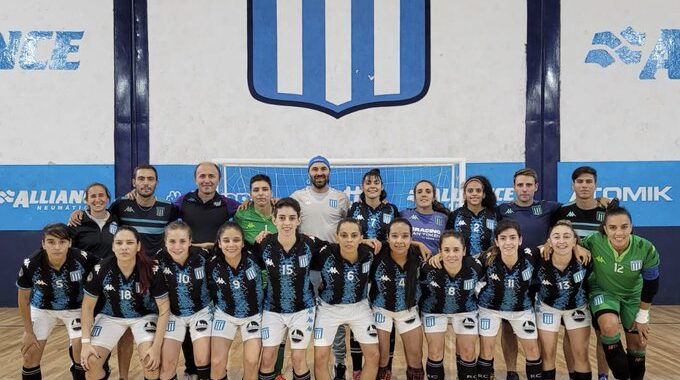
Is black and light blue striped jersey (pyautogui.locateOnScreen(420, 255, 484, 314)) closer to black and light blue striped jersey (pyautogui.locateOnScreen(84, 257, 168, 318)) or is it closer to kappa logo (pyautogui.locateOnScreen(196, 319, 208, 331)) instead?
kappa logo (pyautogui.locateOnScreen(196, 319, 208, 331))

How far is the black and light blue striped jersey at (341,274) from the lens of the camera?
4.50m

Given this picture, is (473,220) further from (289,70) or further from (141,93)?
(141,93)

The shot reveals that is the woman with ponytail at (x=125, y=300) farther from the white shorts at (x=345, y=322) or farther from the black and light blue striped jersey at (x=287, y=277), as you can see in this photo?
the white shorts at (x=345, y=322)

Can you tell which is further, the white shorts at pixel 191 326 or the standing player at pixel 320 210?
the standing player at pixel 320 210

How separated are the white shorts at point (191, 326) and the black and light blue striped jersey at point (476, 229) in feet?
7.40

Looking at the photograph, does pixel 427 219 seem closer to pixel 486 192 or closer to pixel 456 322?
pixel 486 192

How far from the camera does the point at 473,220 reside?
5.09 meters

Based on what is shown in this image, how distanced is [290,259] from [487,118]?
468cm

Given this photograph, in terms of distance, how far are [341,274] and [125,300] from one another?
5.38 feet

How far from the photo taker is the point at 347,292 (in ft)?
14.8

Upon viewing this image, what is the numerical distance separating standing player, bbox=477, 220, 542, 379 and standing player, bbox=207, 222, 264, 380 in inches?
69.2

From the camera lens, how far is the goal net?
7461mm

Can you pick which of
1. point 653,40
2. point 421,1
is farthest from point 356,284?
point 653,40

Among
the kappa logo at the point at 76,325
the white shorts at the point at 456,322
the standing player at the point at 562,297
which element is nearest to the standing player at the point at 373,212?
the white shorts at the point at 456,322
